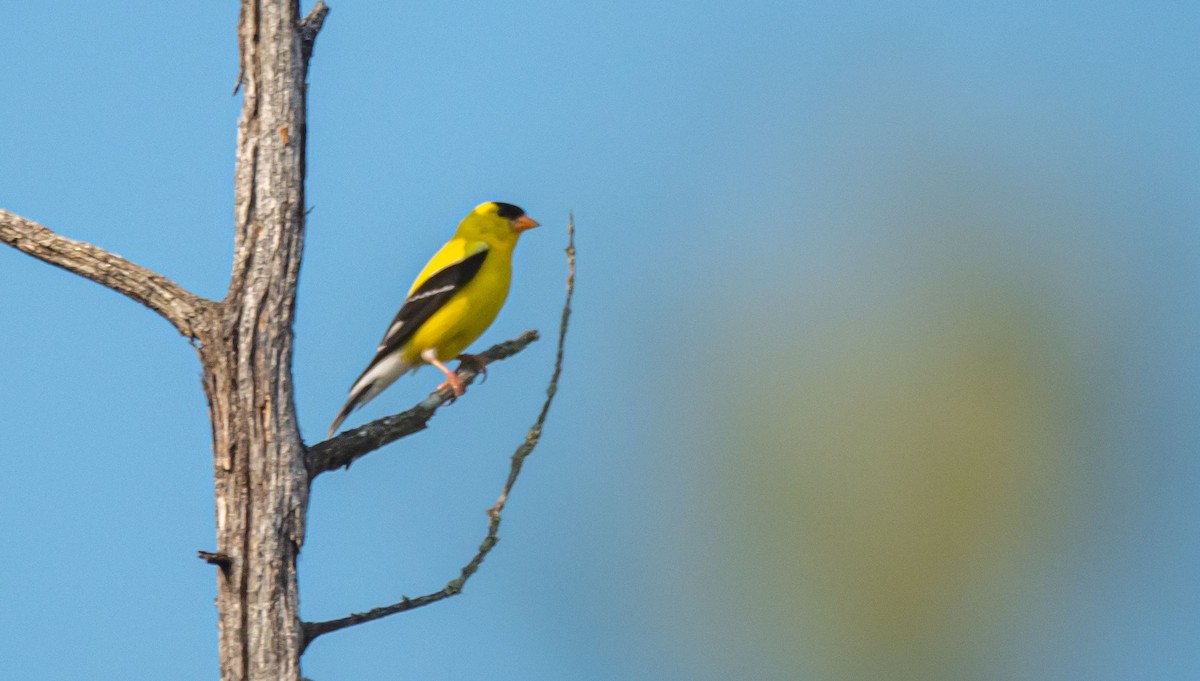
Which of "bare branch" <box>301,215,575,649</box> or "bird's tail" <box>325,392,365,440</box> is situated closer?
"bare branch" <box>301,215,575,649</box>

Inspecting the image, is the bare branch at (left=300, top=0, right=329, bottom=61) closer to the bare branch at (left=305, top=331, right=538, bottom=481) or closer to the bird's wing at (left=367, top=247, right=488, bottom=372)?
the bare branch at (left=305, top=331, right=538, bottom=481)

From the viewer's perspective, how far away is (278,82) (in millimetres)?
4746

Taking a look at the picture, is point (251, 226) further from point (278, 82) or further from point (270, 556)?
point (270, 556)

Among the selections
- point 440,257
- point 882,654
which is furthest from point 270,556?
point 440,257

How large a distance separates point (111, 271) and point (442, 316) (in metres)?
3.49

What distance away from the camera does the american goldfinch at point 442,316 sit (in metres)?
A: 7.92

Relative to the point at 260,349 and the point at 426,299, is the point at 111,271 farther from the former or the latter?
the point at 426,299

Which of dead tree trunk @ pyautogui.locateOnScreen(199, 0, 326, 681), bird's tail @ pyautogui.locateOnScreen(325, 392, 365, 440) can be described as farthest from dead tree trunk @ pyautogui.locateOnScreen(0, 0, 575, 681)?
bird's tail @ pyautogui.locateOnScreen(325, 392, 365, 440)

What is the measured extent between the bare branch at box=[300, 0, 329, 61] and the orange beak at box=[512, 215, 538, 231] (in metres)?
4.45

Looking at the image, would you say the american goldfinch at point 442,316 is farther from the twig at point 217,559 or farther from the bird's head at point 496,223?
the twig at point 217,559

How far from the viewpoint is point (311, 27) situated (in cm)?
490

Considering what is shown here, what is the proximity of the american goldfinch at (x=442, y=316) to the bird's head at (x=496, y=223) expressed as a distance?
0.37 meters

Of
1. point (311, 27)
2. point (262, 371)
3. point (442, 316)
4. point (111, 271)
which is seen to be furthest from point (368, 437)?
point (442, 316)

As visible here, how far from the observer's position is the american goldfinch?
7918mm
